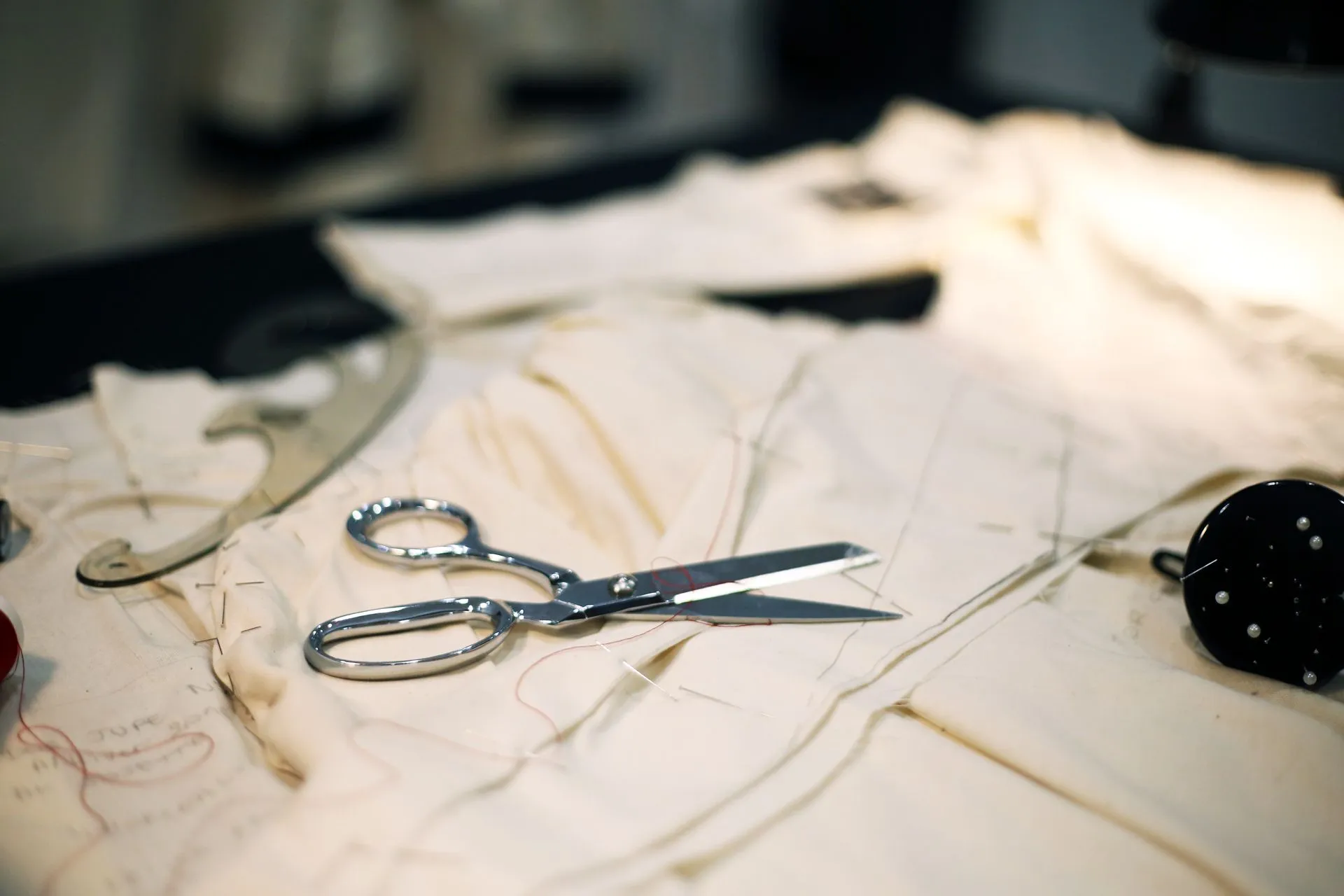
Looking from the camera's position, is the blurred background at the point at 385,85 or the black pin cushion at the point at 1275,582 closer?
the black pin cushion at the point at 1275,582

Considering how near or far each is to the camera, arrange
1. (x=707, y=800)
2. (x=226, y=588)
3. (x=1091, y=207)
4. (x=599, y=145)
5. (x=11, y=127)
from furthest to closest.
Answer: (x=599, y=145)
(x=11, y=127)
(x=1091, y=207)
(x=226, y=588)
(x=707, y=800)

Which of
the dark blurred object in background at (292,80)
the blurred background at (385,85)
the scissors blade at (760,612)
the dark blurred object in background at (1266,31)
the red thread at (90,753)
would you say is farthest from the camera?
the dark blurred object in background at (292,80)

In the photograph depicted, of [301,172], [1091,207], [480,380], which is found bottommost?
[301,172]

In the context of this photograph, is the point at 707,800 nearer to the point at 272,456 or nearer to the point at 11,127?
the point at 272,456

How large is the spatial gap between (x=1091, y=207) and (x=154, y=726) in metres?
0.91

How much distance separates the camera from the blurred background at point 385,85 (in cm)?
207

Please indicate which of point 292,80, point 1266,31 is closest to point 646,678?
point 1266,31

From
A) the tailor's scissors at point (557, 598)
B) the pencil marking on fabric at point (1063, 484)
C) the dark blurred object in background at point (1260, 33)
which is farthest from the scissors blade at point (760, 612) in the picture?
the dark blurred object in background at point (1260, 33)

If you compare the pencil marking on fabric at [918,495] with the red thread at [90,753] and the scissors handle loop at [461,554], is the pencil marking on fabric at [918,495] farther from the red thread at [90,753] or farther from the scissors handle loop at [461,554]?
the red thread at [90,753]

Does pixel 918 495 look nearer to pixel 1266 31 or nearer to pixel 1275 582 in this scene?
pixel 1275 582

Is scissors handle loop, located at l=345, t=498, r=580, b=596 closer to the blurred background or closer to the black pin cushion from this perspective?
the black pin cushion

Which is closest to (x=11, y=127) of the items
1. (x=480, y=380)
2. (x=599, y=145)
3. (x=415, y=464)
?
(x=599, y=145)

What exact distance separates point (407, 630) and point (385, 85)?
211 centimetres

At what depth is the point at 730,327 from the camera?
2.83ft
